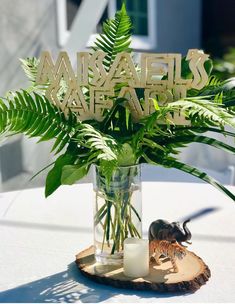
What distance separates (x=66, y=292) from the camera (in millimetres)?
1662

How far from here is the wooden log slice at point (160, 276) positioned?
1.65 m

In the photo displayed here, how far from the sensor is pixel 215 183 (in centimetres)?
159

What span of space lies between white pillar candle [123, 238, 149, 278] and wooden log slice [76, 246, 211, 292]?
0.6 inches

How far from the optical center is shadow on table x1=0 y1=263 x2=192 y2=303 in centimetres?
162

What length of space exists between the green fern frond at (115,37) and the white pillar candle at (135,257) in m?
0.43

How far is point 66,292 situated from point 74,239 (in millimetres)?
372

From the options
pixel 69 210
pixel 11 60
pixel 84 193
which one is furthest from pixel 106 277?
pixel 11 60

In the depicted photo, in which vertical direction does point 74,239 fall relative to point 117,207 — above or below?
below

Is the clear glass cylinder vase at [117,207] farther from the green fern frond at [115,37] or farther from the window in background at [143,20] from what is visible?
the window in background at [143,20]

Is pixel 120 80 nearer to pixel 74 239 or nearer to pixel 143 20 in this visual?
pixel 74 239

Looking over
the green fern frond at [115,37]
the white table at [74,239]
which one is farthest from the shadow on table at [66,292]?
the green fern frond at [115,37]

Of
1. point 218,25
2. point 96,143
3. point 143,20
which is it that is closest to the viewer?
point 96,143

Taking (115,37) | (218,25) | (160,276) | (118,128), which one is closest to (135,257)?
(160,276)

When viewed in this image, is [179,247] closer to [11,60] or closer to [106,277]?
[106,277]
